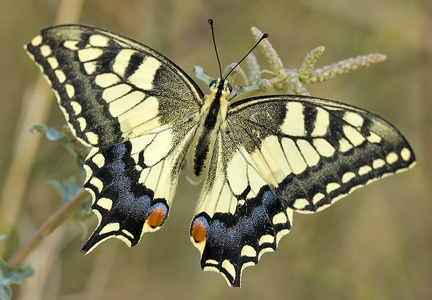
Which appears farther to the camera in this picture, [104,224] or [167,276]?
[167,276]

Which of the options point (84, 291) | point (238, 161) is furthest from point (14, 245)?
point (238, 161)

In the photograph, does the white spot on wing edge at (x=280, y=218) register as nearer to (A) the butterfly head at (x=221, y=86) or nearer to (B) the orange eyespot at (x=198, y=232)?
(B) the orange eyespot at (x=198, y=232)

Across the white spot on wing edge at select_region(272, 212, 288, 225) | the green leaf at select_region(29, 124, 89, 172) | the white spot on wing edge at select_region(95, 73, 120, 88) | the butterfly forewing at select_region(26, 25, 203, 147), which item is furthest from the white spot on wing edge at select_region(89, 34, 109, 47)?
the white spot on wing edge at select_region(272, 212, 288, 225)

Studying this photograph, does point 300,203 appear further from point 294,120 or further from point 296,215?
point 296,215

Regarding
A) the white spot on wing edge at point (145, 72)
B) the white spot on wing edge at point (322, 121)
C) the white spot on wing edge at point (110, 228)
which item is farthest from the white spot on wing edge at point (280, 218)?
the white spot on wing edge at point (145, 72)

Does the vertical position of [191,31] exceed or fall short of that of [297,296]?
it exceeds it

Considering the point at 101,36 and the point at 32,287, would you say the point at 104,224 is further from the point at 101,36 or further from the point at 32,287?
the point at 32,287
